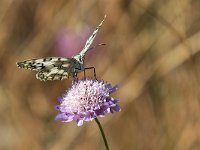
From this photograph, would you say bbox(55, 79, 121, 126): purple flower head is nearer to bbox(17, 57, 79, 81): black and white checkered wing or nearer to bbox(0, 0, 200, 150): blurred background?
bbox(17, 57, 79, 81): black and white checkered wing

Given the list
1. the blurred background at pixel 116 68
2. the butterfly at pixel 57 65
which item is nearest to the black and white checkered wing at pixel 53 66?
the butterfly at pixel 57 65

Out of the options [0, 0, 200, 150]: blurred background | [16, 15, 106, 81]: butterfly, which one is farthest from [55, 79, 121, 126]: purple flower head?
[0, 0, 200, 150]: blurred background

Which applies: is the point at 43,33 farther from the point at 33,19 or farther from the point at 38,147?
the point at 38,147

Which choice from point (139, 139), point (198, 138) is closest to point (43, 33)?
point (139, 139)

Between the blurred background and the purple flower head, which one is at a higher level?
the blurred background

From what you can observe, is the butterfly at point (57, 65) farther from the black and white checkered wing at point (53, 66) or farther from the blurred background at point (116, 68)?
the blurred background at point (116, 68)

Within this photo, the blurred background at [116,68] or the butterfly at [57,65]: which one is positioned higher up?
the blurred background at [116,68]
